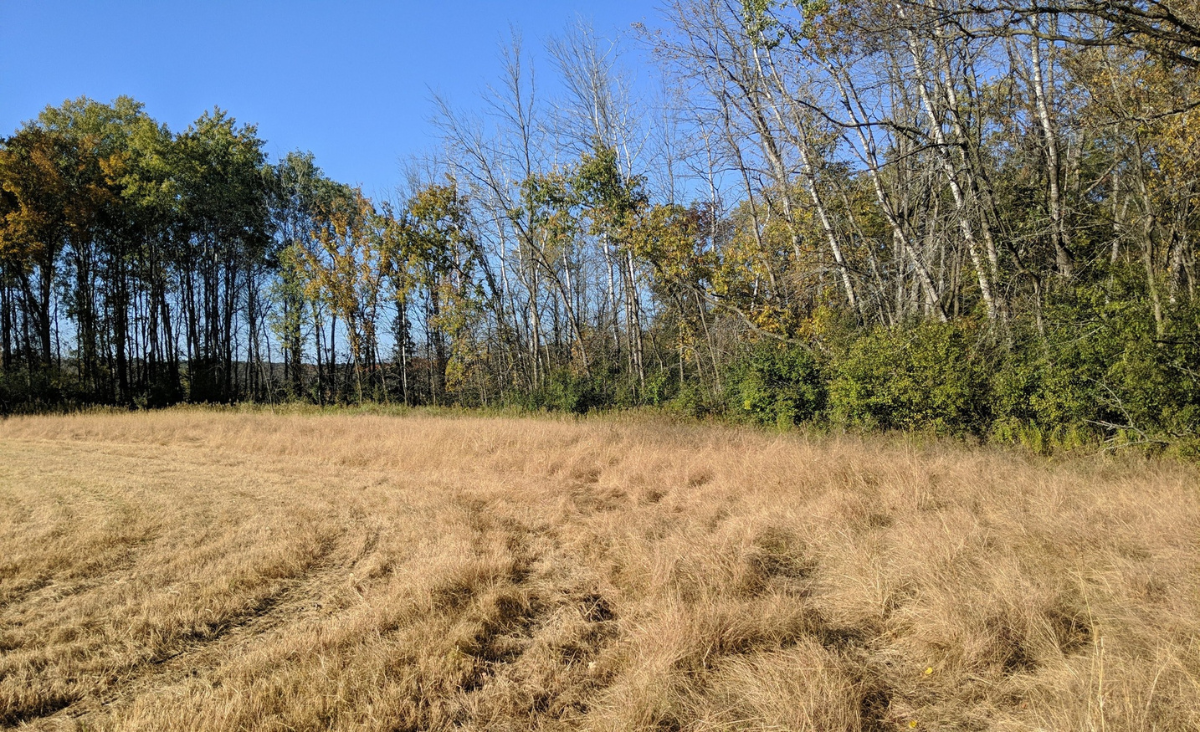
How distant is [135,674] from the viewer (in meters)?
3.09

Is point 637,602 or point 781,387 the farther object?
point 781,387

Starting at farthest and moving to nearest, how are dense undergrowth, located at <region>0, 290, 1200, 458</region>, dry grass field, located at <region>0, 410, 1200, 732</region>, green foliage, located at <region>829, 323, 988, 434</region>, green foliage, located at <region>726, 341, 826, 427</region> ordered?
green foliage, located at <region>726, 341, 826, 427</region>, green foliage, located at <region>829, 323, 988, 434</region>, dense undergrowth, located at <region>0, 290, 1200, 458</region>, dry grass field, located at <region>0, 410, 1200, 732</region>

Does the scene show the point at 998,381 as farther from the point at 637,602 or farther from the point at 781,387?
the point at 637,602

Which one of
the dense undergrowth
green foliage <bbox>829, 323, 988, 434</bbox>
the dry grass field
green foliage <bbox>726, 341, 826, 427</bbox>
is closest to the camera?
the dry grass field

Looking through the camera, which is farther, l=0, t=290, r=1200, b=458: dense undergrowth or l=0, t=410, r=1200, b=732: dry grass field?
l=0, t=290, r=1200, b=458: dense undergrowth

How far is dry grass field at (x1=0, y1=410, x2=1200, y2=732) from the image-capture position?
8.82ft

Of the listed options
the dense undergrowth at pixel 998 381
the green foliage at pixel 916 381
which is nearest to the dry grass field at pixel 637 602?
the dense undergrowth at pixel 998 381

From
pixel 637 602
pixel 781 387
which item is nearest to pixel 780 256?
pixel 781 387

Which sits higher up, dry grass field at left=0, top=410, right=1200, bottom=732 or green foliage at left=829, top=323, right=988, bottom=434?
green foliage at left=829, top=323, right=988, bottom=434

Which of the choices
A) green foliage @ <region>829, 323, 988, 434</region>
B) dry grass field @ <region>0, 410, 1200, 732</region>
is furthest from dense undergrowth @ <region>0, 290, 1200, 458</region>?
dry grass field @ <region>0, 410, 1200, 732</region>

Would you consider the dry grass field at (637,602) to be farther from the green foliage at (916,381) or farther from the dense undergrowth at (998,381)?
the green foliage at (916,381)

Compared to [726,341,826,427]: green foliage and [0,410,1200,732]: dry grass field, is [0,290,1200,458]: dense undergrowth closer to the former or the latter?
[726,341,826,427]: green foliage

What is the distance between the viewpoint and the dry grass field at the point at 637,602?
2689 mm

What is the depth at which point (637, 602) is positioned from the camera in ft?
12.7
